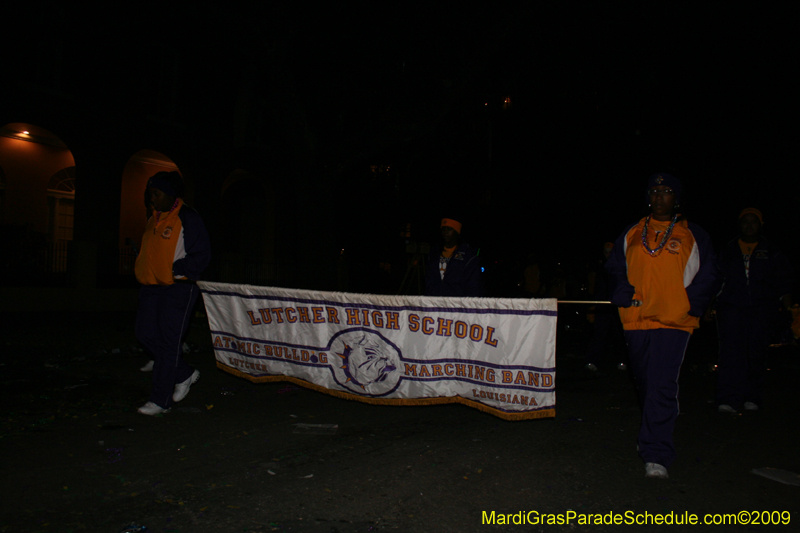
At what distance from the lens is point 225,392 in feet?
21.6

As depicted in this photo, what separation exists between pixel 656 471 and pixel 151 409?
4.14 meters

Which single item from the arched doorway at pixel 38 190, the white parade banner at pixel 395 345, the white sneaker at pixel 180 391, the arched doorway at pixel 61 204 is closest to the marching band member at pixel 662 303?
the white parade banner at pixel 395 345

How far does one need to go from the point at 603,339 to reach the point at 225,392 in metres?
5.32

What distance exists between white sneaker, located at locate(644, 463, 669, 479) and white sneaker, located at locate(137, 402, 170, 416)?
402cm

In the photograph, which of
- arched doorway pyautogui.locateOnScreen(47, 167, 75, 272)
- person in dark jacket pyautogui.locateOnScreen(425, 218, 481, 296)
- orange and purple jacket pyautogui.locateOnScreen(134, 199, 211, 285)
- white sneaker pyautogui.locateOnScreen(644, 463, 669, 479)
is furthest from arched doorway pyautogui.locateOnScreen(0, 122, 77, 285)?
white sneaker pyautogui.locateOnScreen(644, 463, 669, 479)

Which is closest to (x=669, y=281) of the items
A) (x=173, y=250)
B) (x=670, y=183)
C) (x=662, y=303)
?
(x=662, y=303)

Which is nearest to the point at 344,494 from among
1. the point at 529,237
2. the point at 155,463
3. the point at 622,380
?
the point at 155,463

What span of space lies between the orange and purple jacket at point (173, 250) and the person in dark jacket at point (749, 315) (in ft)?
17.1

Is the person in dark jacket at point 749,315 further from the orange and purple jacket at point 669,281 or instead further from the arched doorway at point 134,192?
the arched doorway at point 134,192

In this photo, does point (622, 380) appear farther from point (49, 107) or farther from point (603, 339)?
point (49, 107)

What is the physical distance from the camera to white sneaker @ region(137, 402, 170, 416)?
5395 mm

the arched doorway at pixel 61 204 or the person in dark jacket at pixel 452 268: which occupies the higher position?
the arched doorway at pixel 61 204

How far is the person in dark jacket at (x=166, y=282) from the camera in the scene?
17.7ft

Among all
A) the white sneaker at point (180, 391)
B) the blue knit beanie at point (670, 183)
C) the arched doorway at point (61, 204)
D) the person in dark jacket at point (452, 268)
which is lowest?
the white sneaker at point (180, 391)
